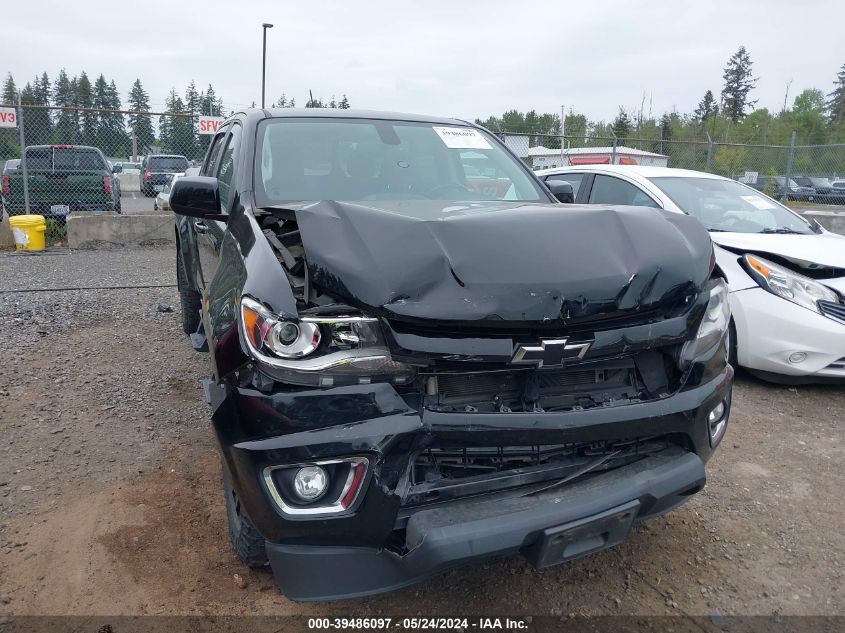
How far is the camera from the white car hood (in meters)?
4.11

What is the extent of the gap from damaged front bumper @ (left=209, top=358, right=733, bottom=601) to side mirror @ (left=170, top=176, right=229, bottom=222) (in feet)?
3.91

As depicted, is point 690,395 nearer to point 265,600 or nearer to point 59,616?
point 265,600

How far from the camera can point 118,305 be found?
20.7ft

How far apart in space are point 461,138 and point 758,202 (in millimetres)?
3057

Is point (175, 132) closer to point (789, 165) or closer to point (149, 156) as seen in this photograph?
point (149, 156)

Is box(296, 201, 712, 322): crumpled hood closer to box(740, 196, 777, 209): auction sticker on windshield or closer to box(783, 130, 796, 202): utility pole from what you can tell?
box(740, 196, 777, 209): auction sticker on windshield

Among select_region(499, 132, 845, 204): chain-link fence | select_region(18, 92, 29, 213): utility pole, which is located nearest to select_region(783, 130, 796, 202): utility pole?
select_region(499, 132, 845, 204): chain-link fence

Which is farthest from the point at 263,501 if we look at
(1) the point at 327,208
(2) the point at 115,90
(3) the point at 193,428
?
(2) the point at 115,90

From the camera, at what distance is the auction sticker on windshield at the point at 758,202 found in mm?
5164

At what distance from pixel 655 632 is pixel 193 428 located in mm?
2607

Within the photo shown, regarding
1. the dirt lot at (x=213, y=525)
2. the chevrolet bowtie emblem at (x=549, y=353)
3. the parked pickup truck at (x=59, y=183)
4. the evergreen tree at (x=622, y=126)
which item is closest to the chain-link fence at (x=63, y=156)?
the parked pickup truck at (x=59, y=183)

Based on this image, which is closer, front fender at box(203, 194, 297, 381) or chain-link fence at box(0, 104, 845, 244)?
front fender at box(203, 194, 297, 381)

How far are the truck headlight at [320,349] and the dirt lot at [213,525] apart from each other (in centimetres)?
98

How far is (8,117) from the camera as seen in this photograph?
10.7 meters
